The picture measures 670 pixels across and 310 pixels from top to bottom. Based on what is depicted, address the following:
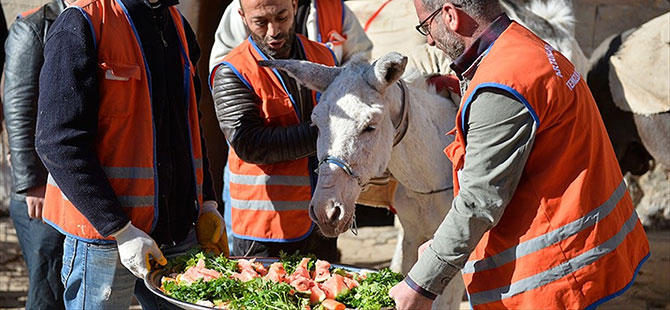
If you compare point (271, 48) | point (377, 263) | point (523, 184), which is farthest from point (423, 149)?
point (377, 263)

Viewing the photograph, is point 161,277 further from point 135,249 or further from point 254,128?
point 254,128

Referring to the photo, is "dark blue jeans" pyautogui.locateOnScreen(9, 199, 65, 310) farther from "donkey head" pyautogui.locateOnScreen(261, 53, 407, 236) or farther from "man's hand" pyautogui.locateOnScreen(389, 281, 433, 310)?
"man's hand" pyautogui.locateOnScreen(389, 281, 433, 310)

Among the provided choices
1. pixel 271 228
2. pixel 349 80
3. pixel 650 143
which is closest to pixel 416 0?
pixel 349 80

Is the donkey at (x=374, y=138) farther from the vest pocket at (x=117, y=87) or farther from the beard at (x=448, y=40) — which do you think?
the vest pocket at (x=117, y=87)

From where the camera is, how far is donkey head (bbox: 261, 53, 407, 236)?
10.5ft

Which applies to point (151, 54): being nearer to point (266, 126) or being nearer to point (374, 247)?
point (266, 126)

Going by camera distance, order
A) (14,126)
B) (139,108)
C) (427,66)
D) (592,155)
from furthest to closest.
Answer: (427,66) → (14,126) → (139,108) → (592,155)

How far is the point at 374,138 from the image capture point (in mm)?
3311

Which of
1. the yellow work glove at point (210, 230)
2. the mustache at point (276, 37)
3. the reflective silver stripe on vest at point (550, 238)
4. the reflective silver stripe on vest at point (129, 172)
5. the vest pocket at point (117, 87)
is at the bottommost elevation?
the yellow work glove at point (210, 230)

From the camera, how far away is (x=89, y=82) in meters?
2.80

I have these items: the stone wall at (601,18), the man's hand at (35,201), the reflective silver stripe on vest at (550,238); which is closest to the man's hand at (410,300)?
the reflective silver stripe on vest at (550,238)

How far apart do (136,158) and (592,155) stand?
158 centimetres

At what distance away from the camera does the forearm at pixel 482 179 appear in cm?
238

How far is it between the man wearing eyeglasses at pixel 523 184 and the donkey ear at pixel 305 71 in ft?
2.75
